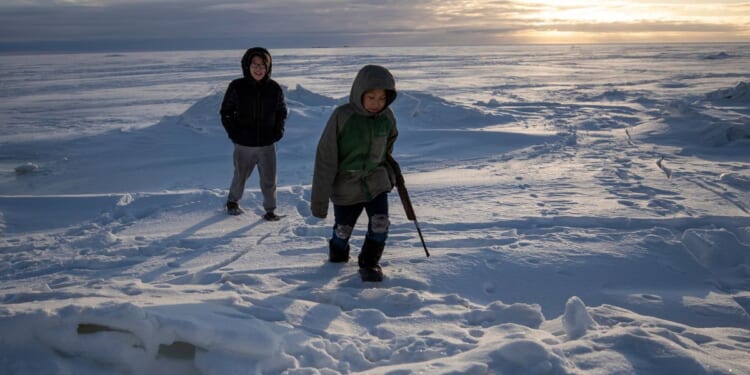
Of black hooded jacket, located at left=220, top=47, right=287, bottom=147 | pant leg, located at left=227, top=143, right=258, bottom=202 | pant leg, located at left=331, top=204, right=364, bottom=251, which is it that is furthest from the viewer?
pant leg, located at left=227, top=143, right=258, bottom=202

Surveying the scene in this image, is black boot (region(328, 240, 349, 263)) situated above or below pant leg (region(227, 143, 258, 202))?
below

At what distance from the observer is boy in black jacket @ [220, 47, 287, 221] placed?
4309 millimetres

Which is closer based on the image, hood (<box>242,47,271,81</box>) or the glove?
the glove

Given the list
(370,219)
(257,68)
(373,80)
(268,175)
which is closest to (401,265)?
(370,219)

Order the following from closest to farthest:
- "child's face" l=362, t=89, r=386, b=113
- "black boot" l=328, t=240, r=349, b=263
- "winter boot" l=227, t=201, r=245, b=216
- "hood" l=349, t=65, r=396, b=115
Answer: "hood" l=349, t=65, r=396, b=115, "child's face" l=362, t=89, r=386, b=113, "black boot" l=328, t=240, r=349, b=263, "winter boot" l=227, t=201, r=245, b=216

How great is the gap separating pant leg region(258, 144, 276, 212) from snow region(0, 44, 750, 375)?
0.67 feet

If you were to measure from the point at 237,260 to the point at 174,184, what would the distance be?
2878 mm

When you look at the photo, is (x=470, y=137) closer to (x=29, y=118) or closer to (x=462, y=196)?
(x=462, y=196)

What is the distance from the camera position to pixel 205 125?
9039mm

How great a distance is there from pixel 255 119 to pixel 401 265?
1958 millimetres

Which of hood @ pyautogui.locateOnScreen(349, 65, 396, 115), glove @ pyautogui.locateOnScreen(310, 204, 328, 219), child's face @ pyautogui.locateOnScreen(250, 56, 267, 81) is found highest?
child's face @ pyautogui.locateOnScreen(250, 56, 267, 81)

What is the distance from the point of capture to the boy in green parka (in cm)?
295

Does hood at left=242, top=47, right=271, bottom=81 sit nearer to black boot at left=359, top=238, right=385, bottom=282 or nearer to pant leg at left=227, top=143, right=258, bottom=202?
pant leg at left=227, top=143, right=258, bottom=202

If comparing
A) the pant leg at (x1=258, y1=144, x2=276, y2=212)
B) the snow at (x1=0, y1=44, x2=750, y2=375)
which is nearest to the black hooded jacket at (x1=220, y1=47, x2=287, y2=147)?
the pant leg at (x1=258, y1=144, x2=276, y2=212)
